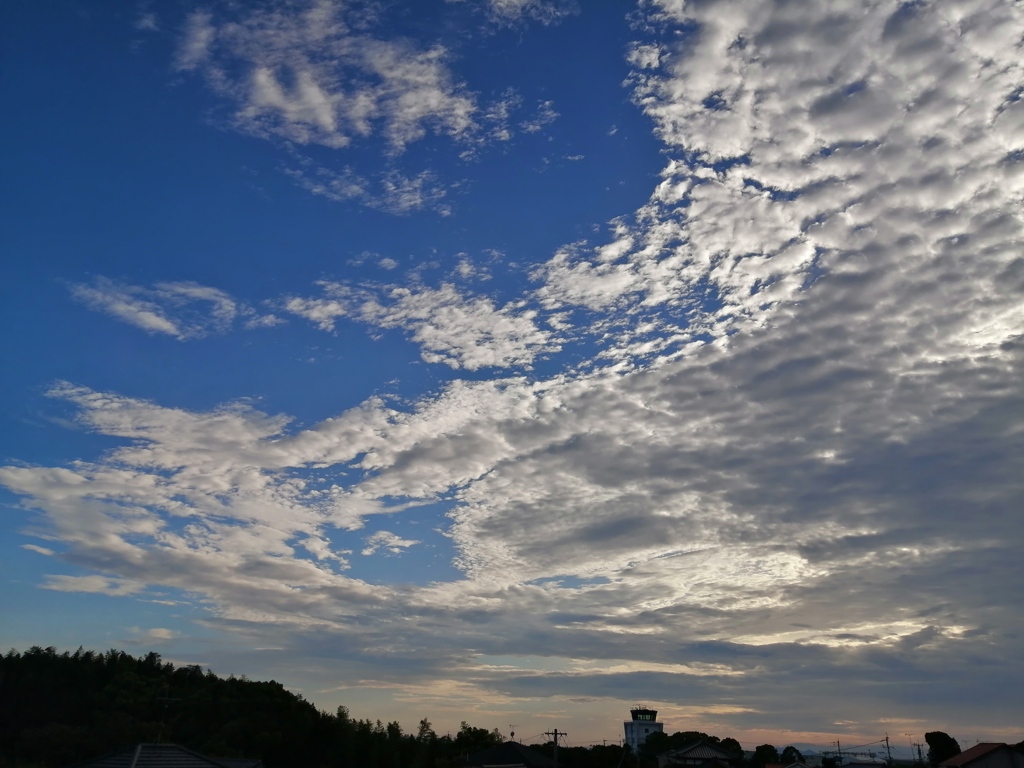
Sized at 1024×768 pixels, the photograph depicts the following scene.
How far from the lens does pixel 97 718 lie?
79750mm

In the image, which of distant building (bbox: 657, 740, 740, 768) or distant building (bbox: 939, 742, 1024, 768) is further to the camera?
distant building (bbox: 657, 740, 740, 768)

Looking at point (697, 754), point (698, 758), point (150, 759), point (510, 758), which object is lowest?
point (150, 759)

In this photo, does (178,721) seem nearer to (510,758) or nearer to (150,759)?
(510,758)

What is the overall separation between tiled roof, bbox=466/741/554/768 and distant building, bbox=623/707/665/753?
85.4 metres

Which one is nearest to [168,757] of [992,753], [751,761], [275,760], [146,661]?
[275,760]

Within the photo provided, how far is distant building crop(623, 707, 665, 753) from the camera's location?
151 metres

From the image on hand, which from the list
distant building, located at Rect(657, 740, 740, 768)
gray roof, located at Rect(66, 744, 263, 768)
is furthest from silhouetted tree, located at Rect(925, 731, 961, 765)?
gray roof, located at Rect(66, 744, 263, 768)

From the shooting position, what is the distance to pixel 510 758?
232ft

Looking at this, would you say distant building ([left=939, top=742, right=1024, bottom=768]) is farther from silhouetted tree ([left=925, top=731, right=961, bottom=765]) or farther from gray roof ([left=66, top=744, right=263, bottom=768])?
gray roof ([left=66, top=744, right=263, bottom=768])

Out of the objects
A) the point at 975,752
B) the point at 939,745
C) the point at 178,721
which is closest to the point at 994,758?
the point at 975,752

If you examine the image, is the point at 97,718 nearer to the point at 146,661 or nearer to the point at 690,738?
the point at 146,661

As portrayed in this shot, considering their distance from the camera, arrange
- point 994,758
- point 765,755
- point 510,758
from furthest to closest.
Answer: point 765,755
point 510,758
point 994,758

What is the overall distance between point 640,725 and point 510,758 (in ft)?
303

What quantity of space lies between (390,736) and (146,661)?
1372 inches
